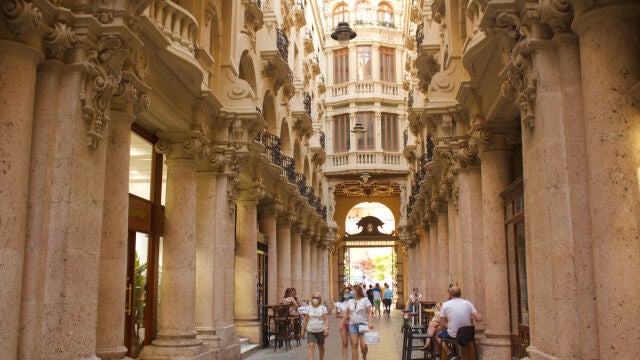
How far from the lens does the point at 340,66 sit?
44.6 metres

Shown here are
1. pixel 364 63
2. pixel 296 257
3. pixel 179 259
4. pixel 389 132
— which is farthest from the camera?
pixel 364 63

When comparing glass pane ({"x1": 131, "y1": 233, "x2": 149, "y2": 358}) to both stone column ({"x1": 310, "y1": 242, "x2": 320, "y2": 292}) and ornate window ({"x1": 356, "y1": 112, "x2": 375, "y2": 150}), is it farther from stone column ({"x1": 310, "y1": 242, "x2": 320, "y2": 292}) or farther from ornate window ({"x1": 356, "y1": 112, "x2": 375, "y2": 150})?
ornate window ({"x1": 356, "y1": 112, "x2": 375, "y2": 150})

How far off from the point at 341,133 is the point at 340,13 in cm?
876

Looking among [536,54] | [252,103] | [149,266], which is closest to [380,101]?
[252,103]

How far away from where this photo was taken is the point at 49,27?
802 centimetres

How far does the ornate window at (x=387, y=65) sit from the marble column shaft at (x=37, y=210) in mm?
36913

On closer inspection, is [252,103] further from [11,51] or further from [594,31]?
[594,31]

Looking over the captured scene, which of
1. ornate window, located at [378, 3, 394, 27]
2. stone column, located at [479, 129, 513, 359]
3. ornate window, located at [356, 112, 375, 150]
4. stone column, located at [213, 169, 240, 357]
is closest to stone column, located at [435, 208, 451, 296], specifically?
stone column, located at [479, 129, 513, 359]

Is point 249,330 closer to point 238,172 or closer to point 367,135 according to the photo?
point 238,172

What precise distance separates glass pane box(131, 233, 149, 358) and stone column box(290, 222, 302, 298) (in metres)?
16.0

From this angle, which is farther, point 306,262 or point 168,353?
point 306,262

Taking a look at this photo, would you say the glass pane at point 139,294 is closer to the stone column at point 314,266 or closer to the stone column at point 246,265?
the stone column at point 246,265

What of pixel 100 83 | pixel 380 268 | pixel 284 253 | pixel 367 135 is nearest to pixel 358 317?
pixel 100 83

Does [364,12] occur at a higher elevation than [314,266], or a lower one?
higher
